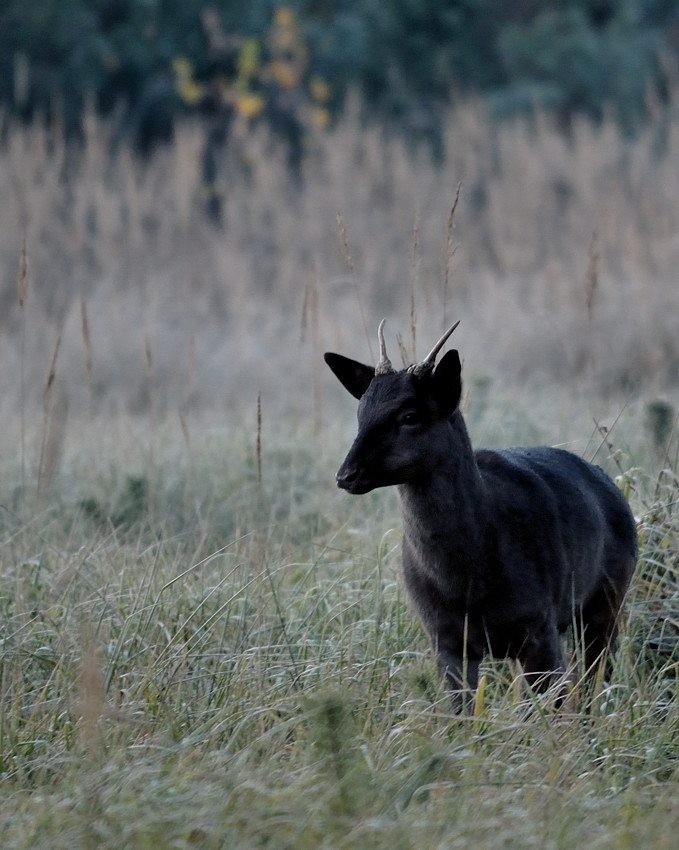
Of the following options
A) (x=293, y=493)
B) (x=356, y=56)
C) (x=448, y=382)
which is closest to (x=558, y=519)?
(x=448, y=382)

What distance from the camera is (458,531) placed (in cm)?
373

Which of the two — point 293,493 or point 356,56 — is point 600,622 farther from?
point 356,56

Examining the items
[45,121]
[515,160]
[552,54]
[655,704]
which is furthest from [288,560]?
[552,54]

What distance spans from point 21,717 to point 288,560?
4.71ft

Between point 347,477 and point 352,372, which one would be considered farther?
point 352,372

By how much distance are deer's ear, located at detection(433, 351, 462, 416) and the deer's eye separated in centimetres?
8

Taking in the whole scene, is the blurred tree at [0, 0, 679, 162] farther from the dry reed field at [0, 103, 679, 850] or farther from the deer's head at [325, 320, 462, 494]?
the deer's head at [325, 320, 462, 494]

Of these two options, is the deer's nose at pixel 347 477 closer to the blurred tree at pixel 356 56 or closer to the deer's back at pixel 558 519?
the deer's back at pixel 558 519

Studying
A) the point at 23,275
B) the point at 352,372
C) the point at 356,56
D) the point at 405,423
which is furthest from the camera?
the point at 356,56

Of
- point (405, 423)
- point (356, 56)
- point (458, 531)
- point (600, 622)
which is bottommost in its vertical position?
point (600, 622)

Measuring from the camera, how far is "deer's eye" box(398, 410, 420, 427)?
3650 mm

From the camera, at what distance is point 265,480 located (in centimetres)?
658

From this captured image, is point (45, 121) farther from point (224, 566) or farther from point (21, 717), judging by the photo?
point (21, 717)

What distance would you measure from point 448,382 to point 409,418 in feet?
0.47
